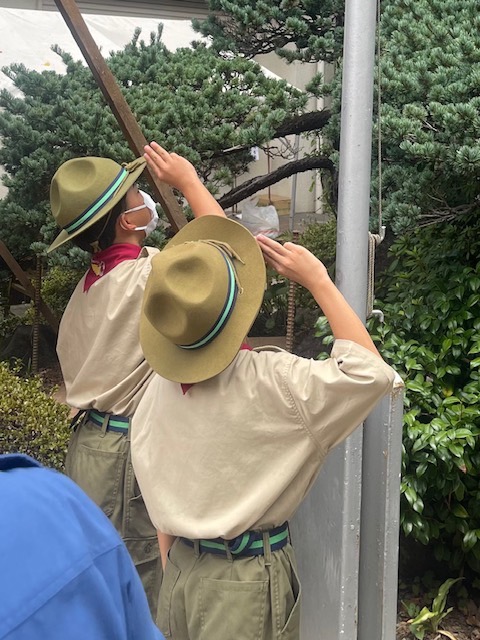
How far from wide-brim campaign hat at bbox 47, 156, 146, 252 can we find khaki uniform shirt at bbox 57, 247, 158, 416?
0.19 metres

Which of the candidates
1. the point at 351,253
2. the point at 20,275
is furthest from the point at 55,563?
the point at 20,275

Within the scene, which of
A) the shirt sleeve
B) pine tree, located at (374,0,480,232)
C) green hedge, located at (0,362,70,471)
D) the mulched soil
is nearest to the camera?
the shirt sleeve

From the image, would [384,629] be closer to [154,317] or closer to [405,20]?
[154,317]

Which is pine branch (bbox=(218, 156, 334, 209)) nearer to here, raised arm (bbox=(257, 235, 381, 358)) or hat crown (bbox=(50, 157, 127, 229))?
hat crown (bbox=(50, 157, 127, 229))

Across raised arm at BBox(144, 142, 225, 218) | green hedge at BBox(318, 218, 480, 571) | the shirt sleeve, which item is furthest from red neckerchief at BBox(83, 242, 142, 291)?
green hedge at BBox(318, 218, 480, 571)

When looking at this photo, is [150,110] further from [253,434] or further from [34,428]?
[253,434]

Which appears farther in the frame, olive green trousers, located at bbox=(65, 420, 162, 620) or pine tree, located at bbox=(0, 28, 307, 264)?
pine tree, located at bbox=(0, 28, 307, 264)

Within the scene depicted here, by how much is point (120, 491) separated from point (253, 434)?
95 centimetres

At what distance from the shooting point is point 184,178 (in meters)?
2.08

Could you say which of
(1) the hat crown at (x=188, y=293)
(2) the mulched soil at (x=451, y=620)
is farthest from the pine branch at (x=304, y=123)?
(1) the hat crown at (x=188, y=293)

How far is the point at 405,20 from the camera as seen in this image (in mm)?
3252

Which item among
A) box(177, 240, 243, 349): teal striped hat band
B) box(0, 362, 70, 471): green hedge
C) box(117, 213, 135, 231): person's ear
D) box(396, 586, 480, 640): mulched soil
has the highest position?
box(117, 213, 135, 231): person's ear

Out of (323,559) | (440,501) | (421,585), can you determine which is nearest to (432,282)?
(440,501)

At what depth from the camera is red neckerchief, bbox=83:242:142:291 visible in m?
2.35
